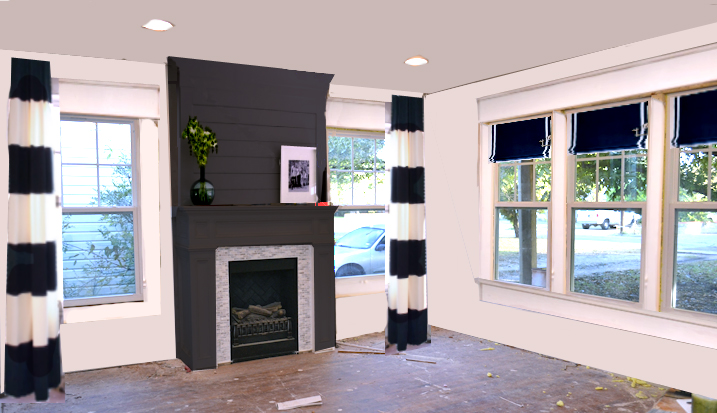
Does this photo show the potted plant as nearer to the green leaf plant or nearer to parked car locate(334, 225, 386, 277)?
the green leaf plant

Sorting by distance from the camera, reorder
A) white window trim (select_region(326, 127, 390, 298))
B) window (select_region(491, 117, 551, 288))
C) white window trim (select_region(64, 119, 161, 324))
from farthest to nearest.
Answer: white window trim (select_region(326, 127, 390, 298)) < window (select_region(491, 117, 551, 288)) < white window trim (select_region(64, 119, 161, 324))

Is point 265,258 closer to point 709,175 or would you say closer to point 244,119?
point 244,119

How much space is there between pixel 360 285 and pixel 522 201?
5.67 feet

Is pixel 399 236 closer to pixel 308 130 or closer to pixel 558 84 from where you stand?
pixel 308 130

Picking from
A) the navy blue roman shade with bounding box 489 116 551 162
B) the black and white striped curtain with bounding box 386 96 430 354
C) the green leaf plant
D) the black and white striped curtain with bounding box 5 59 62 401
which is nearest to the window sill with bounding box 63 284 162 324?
the black and white striped curtain with bounding box 5 59 62 401

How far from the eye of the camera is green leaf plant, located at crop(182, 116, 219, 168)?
3.86 metres

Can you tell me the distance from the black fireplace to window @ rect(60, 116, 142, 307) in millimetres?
827

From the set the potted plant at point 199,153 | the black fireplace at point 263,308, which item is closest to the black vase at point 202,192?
the potted plant at point 199,153

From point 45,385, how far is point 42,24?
239 cm

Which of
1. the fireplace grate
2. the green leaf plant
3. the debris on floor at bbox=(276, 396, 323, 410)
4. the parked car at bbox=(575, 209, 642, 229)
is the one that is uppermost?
the green leaf plant

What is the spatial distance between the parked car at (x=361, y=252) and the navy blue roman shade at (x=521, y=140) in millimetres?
1361

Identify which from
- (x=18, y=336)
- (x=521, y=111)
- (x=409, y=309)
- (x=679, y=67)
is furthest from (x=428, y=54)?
(x=18, y=336)

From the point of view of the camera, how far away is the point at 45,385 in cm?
346

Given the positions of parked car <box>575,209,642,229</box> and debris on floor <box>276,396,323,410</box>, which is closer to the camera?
debris on floor <box>276,396,323,410</box>
